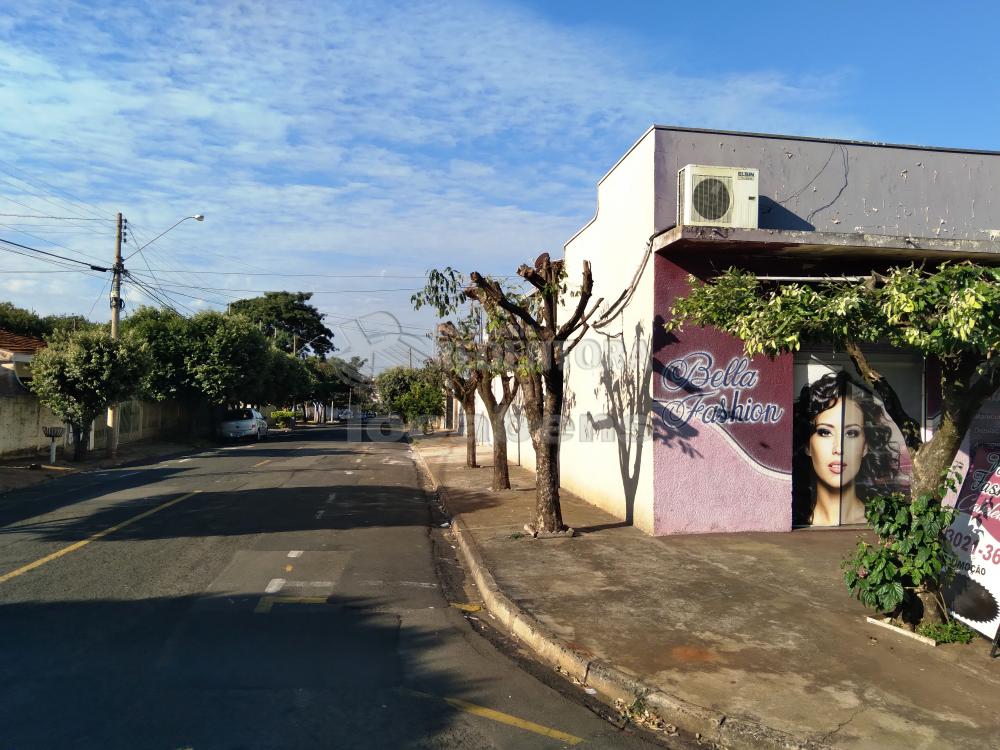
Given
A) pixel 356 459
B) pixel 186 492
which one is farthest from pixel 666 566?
pixel 356 459

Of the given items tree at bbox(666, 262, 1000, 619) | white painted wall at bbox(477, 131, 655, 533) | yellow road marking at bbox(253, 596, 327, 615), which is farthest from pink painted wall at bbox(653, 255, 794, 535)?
yellow road marking at bbox(253, 596, 327, 615)

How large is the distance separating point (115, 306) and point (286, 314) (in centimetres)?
5101

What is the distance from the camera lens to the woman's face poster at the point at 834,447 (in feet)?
35.6

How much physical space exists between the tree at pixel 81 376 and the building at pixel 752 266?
55.6 ft

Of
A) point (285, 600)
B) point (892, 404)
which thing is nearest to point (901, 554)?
point (892, 404)

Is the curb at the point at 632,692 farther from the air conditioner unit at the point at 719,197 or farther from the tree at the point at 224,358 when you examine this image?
the tree at the point at 224,358

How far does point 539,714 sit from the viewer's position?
488 centimetres

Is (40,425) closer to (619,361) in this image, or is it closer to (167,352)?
(167,352)

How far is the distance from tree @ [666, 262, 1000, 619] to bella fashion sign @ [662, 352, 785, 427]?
10.0ft

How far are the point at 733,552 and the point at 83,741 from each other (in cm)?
725

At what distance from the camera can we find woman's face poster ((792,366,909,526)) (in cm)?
1084

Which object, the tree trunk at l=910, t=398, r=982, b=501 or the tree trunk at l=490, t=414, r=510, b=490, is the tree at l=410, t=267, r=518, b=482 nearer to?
the tree trunk at l=490, t=414, r=510, b=490

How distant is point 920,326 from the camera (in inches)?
233

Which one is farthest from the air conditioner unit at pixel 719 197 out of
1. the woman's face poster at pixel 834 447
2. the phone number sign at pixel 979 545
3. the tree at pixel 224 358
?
the tree at pixel 224 358
